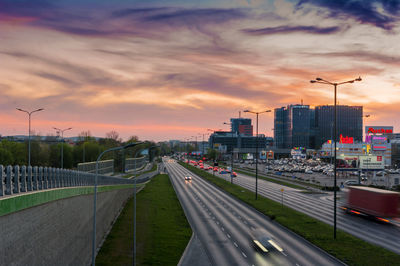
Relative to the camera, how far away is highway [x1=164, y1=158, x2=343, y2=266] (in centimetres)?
2962

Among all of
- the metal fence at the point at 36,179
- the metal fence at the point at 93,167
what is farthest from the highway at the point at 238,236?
the metal fence at the point at 93,167

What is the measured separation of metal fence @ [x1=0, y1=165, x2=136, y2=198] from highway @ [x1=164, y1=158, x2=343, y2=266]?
1265 centimetres

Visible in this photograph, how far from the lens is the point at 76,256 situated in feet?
81.3

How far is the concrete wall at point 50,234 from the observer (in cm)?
1435

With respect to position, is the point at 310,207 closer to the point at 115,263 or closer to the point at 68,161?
the point at 115,263

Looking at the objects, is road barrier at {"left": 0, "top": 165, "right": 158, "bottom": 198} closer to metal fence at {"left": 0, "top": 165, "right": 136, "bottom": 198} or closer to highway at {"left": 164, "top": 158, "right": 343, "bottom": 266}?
metal fence at {"left": 0, "top": 165, "right": 136, "bottom": 198}

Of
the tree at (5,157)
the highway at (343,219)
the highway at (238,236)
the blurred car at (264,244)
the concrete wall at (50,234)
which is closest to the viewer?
the concrete wall at (50,234)

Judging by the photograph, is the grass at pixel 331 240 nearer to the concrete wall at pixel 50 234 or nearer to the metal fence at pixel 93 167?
the concrete wall at pixel 50 234

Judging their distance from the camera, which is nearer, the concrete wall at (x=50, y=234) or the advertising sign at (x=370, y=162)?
the concrete wall at (x=50, y=234)

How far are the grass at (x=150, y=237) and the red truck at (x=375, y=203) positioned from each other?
72.2ft

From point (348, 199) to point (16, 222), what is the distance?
44.3m

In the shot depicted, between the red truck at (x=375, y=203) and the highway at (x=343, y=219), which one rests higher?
the red truck at (x=375, y=203)

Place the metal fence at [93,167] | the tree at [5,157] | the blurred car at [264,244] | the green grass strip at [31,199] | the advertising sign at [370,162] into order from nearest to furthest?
the green grass strip at [31,199], the blurred car at [264,244], the metal fence at [93,167], the tree at [5,157], the advertising sign at [370,162]

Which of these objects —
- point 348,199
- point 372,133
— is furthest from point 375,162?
point 348,199
